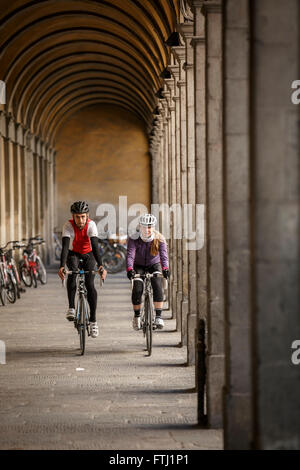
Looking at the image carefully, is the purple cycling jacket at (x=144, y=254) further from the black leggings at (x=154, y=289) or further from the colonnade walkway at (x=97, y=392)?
the colonnade walkway at (x=97, y=392)

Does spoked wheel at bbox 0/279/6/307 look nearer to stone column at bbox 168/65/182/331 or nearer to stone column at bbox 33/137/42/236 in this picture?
stone column at bbox 168/65/182/331

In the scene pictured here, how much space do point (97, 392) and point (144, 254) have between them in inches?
128

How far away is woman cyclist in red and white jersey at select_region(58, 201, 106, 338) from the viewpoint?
37.4ft

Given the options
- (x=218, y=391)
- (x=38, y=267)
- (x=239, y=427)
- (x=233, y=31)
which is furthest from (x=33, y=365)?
(x=38, y=267)

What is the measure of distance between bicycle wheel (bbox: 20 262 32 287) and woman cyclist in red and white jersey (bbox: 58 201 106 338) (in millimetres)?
11896

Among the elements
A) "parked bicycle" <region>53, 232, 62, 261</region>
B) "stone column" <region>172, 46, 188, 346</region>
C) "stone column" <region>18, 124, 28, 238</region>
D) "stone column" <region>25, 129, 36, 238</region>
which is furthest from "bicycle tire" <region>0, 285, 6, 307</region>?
"parked bicycle" <region>53, 232, 62, 261</region>

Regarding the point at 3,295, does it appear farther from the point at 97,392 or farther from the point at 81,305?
the point at 97,392

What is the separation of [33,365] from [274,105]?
6.78 metres

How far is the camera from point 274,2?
15.7ft

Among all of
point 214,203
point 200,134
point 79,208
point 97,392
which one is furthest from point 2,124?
point 214,203

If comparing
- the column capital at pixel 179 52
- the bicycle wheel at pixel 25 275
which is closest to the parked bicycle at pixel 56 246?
the bicycle wheel at pixel 25 275

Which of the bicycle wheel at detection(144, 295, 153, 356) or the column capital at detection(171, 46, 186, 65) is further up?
the column capital at detection(171, 46, 186, 65)

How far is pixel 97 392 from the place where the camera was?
893 centimetres

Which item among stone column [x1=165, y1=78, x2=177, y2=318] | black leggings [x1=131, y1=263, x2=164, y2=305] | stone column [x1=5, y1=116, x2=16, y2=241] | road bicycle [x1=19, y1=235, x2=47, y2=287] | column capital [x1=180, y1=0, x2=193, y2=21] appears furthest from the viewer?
stone column [x1=5, y1=116, x2=16, y2=241]
